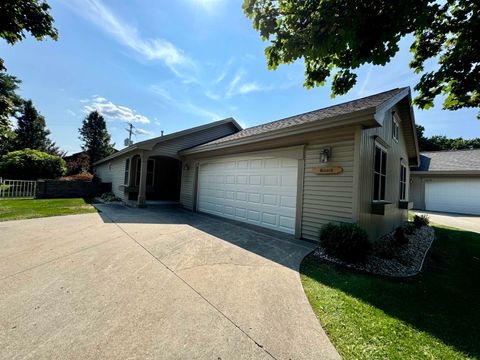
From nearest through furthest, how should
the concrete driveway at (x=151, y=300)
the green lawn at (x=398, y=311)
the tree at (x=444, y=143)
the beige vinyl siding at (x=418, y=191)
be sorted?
1. the concrete driveway at (x=151, y=300)
2. the green lawn at (x=398, y=311)
3. the beige vinyl siding at (x=418, y=191)
4. the tree at (x=444, y=143)

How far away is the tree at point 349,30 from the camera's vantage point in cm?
325

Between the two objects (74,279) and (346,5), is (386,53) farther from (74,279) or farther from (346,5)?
(74,279)

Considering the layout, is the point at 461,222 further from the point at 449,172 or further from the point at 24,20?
the point at 24,20

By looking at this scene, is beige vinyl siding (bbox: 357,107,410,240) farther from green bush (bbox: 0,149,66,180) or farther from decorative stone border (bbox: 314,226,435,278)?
green bush (bbox: 0,149,66,180)

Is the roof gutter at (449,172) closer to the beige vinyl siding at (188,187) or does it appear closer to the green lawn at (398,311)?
the green lawn at (398,311)

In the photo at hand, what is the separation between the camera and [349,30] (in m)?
3.23

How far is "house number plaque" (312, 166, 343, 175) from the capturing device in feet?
16.5

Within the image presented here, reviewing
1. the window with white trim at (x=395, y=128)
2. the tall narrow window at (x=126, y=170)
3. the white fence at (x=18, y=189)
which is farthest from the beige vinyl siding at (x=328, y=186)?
the white fence at (x=18, y=189)

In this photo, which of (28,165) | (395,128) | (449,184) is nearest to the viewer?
(395,128)

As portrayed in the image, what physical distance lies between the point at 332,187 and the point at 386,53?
2916mm

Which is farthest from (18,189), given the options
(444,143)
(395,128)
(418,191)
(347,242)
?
(444,143)

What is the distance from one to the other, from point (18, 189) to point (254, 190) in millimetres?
14599

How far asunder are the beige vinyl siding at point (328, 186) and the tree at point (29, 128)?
3078 centimetres

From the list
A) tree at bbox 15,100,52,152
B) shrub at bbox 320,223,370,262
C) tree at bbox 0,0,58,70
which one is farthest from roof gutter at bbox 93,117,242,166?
tree at bbox 15,100,52,152
